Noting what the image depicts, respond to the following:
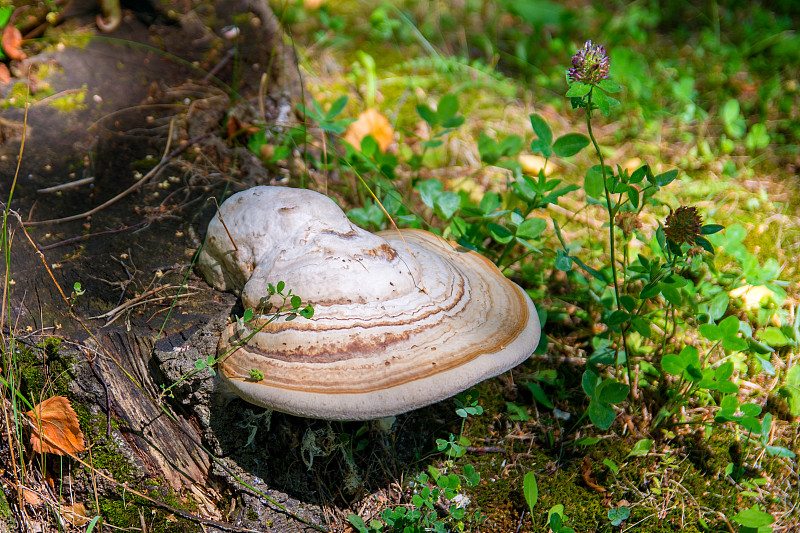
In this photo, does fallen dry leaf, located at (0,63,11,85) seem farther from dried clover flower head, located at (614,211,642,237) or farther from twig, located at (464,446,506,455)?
dried clover flower head, located at (614,211,642,237)

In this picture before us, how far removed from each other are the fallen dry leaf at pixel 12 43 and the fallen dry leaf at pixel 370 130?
189 cm

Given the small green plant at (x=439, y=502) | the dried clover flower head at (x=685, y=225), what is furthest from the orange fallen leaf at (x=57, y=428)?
the dried clover flower head at (x=685, y=225)

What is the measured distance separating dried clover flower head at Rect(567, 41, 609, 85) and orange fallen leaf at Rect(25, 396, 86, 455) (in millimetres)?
2319

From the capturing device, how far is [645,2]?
5688mm

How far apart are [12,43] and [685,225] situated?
352 centimetres

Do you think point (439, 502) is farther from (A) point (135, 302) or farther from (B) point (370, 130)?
(B) point (370, 130)

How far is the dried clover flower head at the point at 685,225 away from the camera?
80.2 inches

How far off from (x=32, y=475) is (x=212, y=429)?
0.76 meters

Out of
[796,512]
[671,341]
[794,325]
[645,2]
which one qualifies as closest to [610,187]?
[671,341]

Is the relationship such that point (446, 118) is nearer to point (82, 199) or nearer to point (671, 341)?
point (671, 341)

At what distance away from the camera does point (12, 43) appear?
9.43 feet

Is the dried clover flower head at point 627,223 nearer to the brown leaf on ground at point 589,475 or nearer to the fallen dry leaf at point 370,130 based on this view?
the brown leaf on ground at point 589,475

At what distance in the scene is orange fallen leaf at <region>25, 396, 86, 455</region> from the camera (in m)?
2.06

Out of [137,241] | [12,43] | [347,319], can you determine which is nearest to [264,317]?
[347,319]
